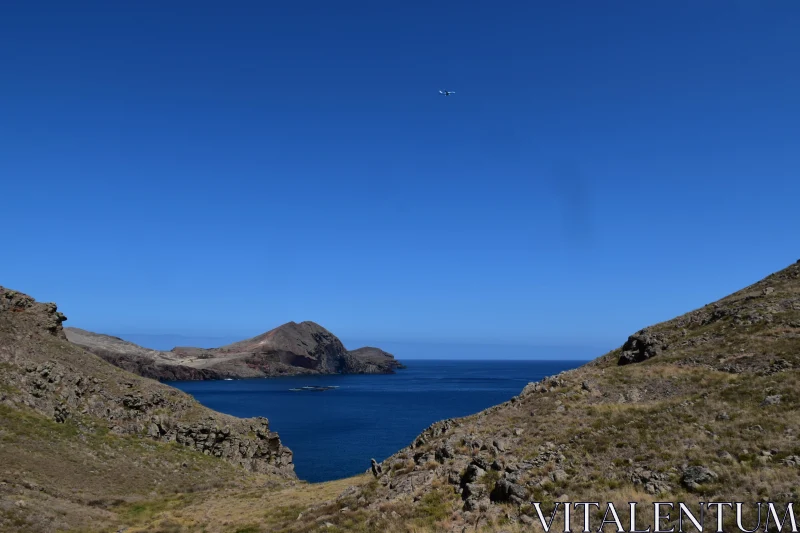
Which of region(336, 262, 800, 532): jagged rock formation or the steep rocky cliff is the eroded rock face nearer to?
region(336, 262, 800, 532): jagged rock formation

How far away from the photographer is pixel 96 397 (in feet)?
187

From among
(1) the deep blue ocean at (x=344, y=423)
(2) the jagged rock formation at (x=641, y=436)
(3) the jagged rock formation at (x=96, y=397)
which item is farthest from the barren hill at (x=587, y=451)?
(1) the deep blue ocean at (x=344, y=423)

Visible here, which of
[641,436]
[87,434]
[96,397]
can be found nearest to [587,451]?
[641,436]

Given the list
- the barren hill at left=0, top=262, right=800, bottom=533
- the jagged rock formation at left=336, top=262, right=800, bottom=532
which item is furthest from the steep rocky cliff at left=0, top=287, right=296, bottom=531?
the jagged rock formation at left=336, top=262, right=800, bottom=532

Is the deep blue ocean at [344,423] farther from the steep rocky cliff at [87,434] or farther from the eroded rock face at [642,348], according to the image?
the eroded rock face at [642,348]

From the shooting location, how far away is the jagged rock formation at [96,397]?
52.1m

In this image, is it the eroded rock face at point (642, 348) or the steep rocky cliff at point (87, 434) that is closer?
the steep rocky cliff at point (87, 434)

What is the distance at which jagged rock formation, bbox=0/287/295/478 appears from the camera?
52.1 metres

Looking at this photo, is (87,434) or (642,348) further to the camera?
(87,434)

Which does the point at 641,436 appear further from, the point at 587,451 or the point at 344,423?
the point at 344,423

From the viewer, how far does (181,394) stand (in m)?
66.6

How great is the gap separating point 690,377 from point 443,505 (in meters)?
22.0

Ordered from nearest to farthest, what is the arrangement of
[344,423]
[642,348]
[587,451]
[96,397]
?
[587,451], [642,348], [96,397], [344,423]

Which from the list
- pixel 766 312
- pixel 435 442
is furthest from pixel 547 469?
pixel 766 312
